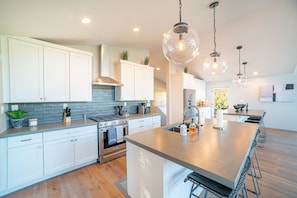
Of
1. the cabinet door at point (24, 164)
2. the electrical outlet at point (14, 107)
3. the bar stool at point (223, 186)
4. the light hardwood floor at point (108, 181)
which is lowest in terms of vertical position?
the light hardwood floor at point (108, 181)

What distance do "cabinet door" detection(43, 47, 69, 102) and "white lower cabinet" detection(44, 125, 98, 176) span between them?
0.68 metres

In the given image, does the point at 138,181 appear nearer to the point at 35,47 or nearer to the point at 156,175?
the point at 156,175

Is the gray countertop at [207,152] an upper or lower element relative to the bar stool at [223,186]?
upper

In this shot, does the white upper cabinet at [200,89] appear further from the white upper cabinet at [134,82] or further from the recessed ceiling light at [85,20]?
the recessed ceiling light at [85,20]

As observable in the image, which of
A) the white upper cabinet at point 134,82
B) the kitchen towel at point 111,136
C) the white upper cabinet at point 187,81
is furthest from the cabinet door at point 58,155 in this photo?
the white upper cabinet at point 187,81

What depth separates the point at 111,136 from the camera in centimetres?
284

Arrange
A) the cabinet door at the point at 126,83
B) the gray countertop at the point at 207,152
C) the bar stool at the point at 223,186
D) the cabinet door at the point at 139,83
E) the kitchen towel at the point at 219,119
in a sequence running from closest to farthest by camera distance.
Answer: the gray countertop at the point at 207,152 < the bar stool at the point at 223,186 < the kitchen towel at the point at 219,119 < the cabinet door at the point at 126,83 < the cabinet door at the point at 139,83

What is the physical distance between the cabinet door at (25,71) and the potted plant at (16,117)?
207 millimetres

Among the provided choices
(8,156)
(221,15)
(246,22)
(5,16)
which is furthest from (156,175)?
(246,22)

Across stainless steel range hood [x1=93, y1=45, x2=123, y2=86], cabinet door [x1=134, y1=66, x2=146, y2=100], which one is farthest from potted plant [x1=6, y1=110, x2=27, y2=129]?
cabinet door [x1=134, y1=66, x2=146, y2=100]

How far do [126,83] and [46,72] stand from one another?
66.8 inches

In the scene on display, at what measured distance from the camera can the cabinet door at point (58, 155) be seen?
7.04ft

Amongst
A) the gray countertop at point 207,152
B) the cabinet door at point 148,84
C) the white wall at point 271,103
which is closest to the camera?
the gray countertop at point 207,152

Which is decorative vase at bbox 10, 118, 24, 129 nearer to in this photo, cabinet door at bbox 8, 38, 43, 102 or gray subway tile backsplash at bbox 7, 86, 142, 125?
gray subway tile backsplash at bbox 7, 86, 142, 125
